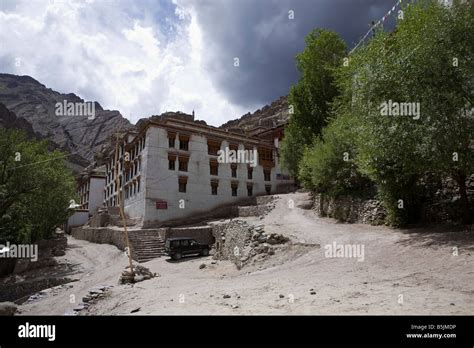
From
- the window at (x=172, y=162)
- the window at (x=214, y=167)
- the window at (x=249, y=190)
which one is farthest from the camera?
the window at (x=249, y=190)

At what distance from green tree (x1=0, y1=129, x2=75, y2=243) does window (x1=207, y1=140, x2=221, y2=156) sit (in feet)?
60.9

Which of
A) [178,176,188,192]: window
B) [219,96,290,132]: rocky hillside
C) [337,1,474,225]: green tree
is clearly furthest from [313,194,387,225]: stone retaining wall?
[219,96,290,132]: rocky hillside

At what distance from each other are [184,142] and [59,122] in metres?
127

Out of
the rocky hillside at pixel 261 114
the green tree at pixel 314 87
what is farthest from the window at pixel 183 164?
the rocky hillside at pixel 261 114

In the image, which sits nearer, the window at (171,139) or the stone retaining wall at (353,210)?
the stone retaining wall at (353,210)

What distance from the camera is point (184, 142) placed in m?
44.6

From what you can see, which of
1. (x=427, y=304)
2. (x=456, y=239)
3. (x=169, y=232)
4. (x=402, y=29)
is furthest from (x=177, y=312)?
(x=169, y=232)

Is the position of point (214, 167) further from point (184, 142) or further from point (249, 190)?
point (249, 190)

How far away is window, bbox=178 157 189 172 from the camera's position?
43469mm

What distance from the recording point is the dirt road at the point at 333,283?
8.81m

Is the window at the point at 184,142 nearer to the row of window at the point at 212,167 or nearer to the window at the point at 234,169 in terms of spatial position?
the row of window at the point at 212,167

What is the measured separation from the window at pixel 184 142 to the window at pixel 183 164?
1.53 metres

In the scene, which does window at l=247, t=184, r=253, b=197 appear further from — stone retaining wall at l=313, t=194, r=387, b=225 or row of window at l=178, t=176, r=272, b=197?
stone retaining wall at l=313, t=194, r=387, b=225

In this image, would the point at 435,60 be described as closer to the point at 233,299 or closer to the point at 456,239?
the point at 456,239
